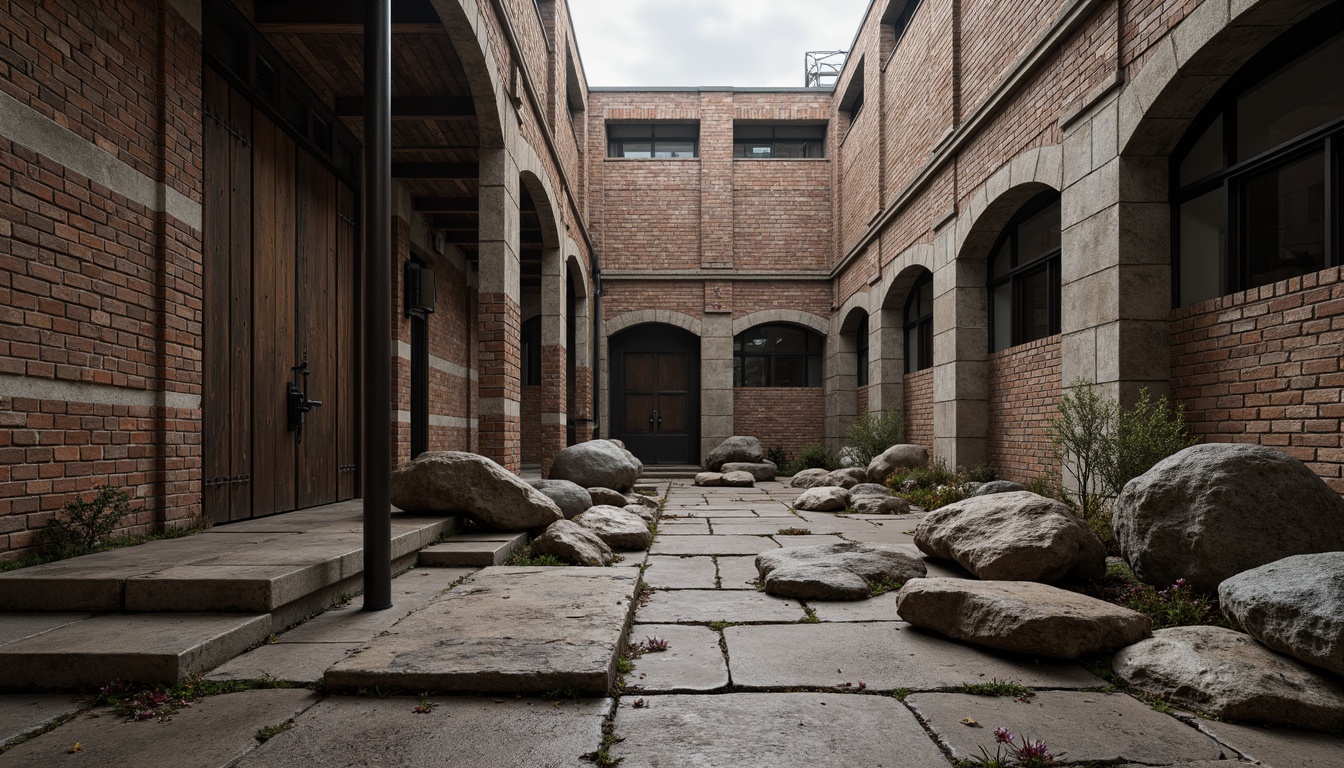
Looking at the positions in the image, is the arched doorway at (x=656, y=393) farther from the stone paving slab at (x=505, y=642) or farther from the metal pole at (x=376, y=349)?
the metal pole at (x=376, y=349)

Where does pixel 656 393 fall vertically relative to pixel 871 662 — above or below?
above

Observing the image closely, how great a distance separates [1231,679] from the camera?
2115 millimetres

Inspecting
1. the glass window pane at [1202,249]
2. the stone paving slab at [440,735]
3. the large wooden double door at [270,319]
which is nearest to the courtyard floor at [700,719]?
the stone paving slab at [440,735]

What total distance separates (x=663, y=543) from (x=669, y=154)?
11.7m

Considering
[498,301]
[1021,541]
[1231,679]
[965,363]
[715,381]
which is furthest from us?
[715,381]

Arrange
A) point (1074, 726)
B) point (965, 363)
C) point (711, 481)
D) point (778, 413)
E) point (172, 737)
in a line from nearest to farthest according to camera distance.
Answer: point (172, 737), point (1074, 726), point (965, 363), point (711, 481), point (778, 413)

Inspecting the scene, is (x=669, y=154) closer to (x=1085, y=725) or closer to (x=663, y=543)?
(x=663, y=543)

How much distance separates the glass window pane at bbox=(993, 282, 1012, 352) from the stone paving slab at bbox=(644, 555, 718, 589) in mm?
5287

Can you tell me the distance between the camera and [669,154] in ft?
49.5

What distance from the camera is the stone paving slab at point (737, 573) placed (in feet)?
12.4

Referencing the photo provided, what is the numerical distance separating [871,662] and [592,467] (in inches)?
207

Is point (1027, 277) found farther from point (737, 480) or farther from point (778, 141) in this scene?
point (778, 141)

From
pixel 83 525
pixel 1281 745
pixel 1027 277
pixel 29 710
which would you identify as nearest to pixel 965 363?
pixel 1027 277

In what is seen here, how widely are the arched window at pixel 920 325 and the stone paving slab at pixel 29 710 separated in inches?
386
